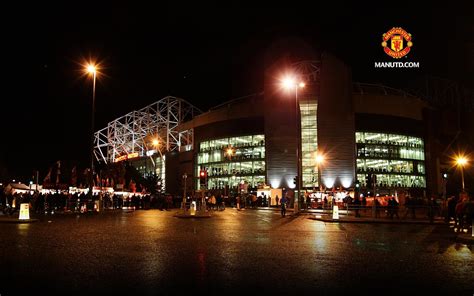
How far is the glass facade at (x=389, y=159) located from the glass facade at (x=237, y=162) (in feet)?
64.8

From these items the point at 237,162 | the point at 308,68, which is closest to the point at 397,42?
the point at 308,68

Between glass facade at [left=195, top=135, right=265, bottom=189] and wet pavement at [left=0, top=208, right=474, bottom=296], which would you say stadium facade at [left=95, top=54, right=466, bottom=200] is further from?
wet pavement at [left=0, top=208, right=474, bottom=296]

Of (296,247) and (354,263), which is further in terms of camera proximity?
(296,247)

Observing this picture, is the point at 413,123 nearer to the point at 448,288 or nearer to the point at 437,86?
the point at 437,86

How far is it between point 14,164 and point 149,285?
163 feet

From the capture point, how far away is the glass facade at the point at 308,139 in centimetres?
8725

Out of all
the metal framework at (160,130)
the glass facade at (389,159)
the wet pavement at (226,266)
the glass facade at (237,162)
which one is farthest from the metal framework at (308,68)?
the wet pavement at (226,266)

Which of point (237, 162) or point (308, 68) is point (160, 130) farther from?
point (308, 68)

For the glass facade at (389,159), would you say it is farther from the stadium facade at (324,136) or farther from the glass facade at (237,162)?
the glass facade at (237,162)

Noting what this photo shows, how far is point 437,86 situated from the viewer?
99.9m

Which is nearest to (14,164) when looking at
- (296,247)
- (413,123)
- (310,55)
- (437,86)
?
(296,247)

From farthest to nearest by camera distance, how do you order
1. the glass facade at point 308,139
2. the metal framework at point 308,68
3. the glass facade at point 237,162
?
the glass facade at point 237,162
the metal framework at point 308,68
the glass facade at point 308,139

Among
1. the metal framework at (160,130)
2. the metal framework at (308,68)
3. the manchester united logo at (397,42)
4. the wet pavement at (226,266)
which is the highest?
the manchester united logo at (397,42)

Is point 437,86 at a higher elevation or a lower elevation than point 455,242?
higher
